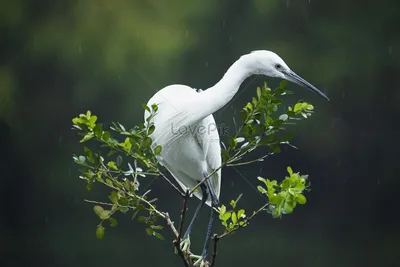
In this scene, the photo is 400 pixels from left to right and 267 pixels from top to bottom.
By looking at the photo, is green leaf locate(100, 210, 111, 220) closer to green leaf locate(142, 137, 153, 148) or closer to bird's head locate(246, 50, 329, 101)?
green leaf locate(142, 137, 153, 148)

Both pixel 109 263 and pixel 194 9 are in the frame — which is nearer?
pixel 109 263

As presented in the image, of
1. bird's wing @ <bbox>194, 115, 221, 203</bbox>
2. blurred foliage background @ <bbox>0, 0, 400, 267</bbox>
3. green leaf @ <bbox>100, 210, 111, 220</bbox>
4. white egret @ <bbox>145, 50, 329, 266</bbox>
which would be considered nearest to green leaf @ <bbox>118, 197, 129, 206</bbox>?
green leaf @ <bbox>100, 210, 111, 220</bbox>

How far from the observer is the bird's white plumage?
1.79 m

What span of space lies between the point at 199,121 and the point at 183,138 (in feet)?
0.39

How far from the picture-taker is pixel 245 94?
11.8ft

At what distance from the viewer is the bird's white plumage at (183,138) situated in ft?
5.86

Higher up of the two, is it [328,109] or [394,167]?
[328,109]

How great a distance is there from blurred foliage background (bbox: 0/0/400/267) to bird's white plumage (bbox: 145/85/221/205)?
56.1 inches

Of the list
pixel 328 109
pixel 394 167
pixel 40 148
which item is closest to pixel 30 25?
pixel 40 148

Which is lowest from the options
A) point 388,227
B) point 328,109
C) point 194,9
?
point 388,227

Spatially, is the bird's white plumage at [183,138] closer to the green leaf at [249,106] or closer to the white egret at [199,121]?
the white egret at [199,121]

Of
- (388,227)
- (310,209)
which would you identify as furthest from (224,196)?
(388,227)

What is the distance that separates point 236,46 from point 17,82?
1382 mm

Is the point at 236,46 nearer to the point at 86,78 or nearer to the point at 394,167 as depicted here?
the point at 86,78
